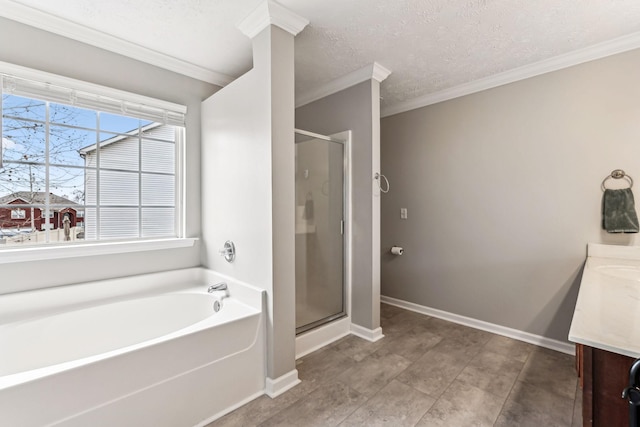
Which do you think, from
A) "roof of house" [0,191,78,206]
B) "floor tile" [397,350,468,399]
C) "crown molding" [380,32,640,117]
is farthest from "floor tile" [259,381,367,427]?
"crown molding" [380,32,640,117]

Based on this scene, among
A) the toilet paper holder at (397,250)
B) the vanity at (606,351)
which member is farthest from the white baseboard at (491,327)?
the vanity at (606,351)

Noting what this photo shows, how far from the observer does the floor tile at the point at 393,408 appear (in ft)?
5.27

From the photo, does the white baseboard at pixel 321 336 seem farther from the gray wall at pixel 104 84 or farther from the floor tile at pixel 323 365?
the gray wall at pixel 104 84

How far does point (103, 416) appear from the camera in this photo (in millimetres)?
1303

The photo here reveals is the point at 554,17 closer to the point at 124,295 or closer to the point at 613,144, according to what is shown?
the point at 613,144

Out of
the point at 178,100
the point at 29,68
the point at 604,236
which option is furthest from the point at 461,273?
the point at 29,68

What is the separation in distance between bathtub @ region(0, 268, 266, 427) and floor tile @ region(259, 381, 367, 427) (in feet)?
0.87

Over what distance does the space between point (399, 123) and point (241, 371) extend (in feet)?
9.82

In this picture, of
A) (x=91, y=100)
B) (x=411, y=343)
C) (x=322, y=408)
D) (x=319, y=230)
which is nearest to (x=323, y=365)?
(x=322, y=408)

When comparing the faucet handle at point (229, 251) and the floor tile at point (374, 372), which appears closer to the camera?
the floor tile at point (374, 372)

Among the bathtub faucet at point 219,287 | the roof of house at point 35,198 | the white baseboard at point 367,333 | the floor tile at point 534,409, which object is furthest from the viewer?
the white baseboard at point 367,333

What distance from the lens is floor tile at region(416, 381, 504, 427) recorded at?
5.27ft

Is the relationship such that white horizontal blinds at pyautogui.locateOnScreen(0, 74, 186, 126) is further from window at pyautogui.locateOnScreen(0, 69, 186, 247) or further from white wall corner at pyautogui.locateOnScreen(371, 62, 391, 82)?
white wall corner at pyautogui.locateOnScreen(371, 62, 391, 82)

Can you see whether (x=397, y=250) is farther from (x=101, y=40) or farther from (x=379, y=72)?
(x=101, y=40)
